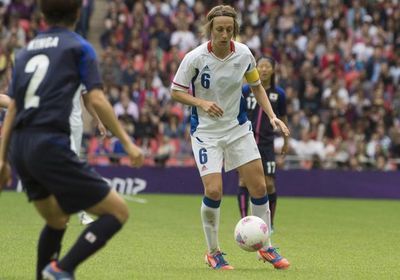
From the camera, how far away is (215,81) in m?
10.1

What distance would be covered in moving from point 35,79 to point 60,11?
1.64ft

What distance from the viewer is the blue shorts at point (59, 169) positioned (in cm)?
698

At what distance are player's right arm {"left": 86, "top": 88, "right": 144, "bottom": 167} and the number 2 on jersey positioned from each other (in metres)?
0.37

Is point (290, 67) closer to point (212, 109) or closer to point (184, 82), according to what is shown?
point (184, 82)

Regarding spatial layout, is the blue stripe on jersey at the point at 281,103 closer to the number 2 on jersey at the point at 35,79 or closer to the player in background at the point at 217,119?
the player in background at the point at 217,119

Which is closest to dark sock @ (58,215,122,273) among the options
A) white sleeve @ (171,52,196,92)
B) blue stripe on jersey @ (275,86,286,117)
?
white sleeve @ (171,52,196,92)

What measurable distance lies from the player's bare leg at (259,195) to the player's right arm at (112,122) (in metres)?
3.28

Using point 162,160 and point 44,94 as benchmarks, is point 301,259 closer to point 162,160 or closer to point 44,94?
point 44,94

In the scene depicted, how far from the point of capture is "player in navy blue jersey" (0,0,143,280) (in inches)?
275

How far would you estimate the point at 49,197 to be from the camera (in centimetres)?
737

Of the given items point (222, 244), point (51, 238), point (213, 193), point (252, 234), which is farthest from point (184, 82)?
point (222, 244)

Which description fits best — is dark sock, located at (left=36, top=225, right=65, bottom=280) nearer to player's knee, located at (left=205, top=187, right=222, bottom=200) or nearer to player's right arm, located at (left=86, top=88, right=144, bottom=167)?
player's right arm, located at (left=86, top=88, right=144, bottom=167)

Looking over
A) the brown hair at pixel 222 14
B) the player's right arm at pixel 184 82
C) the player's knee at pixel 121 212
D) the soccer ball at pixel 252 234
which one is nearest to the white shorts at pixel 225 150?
the player's right arm at pixel 184 82

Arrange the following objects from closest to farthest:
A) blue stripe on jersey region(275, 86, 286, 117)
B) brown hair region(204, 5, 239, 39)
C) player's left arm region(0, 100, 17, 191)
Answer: player's left arm region(0, 100, 17, 191), brown hair region(204, 5, 239, 39), blue stripe on jersey region(275, 86, 286, 117)
